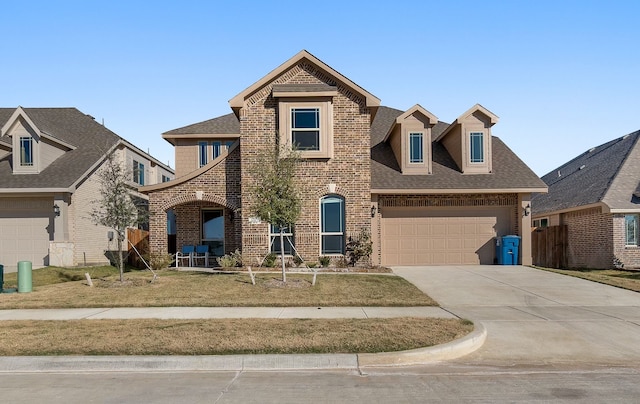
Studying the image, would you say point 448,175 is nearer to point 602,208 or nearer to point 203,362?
point 602,208

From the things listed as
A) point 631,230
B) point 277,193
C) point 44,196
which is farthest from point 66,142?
point 631,230

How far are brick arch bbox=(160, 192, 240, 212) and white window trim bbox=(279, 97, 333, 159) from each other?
310 centimetres

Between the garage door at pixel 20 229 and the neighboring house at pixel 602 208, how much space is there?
2275 cm

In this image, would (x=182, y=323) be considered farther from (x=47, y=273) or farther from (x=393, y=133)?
(x=393, y=133)

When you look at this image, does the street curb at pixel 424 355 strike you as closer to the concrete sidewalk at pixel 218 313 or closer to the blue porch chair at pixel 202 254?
the concrete sidewalk at pixel 218 313

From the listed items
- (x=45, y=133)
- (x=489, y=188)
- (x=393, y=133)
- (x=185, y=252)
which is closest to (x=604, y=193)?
(x=489, y=188)

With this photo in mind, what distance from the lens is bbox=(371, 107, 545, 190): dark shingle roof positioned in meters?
18.7

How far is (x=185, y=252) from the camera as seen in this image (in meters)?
19.4

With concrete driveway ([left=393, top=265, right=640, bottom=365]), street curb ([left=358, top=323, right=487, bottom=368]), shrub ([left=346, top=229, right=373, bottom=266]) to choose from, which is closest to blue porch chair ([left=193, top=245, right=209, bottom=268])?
shrub ([left=346, top=229, right=373, bottom=266])

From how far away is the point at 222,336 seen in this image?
312 inches

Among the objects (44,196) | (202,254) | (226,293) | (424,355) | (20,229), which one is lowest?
(424,355)

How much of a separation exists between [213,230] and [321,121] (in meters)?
6.43

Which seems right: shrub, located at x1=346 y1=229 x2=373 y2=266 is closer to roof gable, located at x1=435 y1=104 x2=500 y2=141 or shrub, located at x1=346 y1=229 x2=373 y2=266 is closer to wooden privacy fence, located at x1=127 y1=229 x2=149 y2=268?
roof gable, located at x1=435 y1=104 x2=500 y2=141

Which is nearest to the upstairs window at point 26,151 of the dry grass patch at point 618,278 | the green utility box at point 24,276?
the green utility box at point 24,276
